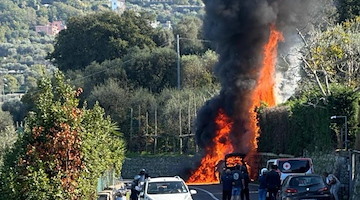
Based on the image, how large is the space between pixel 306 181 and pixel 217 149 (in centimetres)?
3218

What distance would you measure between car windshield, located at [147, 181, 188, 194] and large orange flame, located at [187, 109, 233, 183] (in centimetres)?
3152

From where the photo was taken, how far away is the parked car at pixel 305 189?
3098 cm

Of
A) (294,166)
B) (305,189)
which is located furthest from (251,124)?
(305,189)

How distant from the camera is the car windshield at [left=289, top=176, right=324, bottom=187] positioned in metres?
31.3

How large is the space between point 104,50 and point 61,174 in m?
79.2

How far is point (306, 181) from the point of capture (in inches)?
1236

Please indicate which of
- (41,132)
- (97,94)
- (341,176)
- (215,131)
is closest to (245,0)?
(215,131)

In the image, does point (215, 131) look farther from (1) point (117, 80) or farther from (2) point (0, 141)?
(1) point (117, 80)

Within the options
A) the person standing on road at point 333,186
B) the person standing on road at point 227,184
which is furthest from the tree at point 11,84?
the person standing on road at point 333,186

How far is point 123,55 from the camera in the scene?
333 ft

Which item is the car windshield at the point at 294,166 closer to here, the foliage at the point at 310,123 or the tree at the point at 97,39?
the foliage at the point at 310,123

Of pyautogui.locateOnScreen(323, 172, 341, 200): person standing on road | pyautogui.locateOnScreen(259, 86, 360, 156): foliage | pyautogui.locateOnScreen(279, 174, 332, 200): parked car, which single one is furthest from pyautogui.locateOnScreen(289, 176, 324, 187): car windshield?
pyautogui.locateOnScreen(259, 86, 360, 156): foliage

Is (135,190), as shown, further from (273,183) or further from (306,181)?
(306,181)

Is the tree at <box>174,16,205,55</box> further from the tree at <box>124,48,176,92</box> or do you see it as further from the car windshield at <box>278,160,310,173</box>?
the car windshield at <box>278,160,310,173</box>
